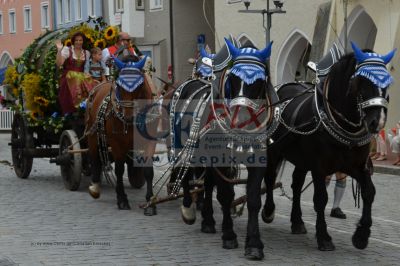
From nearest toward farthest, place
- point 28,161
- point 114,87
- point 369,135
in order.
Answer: point 369,135 < point 114,87 < point 28,161

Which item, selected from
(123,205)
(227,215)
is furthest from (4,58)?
(227,215)

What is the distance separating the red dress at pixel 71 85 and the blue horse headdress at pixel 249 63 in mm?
5367

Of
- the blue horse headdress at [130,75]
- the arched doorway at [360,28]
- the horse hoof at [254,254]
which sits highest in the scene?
the arched doorway at [360,28]

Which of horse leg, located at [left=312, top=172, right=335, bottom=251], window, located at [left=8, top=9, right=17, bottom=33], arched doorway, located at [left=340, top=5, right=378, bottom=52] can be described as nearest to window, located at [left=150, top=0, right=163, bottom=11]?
arched doorway, located at [left=340, top=5, right=378, bottom=52]

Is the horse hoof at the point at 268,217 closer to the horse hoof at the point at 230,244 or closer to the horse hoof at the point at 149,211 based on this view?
the horse hoof at the point at 230,244

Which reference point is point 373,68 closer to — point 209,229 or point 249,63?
point 249,63

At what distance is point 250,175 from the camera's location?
23.7 ft

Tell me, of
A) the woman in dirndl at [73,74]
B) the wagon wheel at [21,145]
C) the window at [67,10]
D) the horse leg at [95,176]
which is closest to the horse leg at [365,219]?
the horse leg at [95,176]

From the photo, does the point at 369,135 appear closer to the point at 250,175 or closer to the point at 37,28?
the point at 250,175

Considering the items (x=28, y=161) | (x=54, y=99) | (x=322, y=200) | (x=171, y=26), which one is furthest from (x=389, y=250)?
(x=171, y=26)

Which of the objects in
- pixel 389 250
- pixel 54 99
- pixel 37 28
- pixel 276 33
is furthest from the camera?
pixel 37 28

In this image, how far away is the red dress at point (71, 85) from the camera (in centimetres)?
1212

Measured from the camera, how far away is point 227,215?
7.66m

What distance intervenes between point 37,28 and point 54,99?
35.7m
